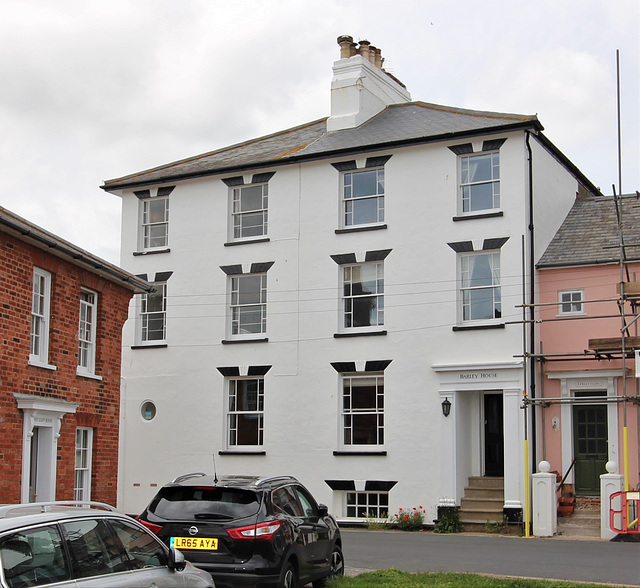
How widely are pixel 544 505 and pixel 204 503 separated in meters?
11.8

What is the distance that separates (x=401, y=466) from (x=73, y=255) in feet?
34.2

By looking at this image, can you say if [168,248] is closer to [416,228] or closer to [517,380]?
[416,228]

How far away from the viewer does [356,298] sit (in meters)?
25.0

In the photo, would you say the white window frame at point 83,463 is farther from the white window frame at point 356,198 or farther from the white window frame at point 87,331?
the white window frame at point 356,198

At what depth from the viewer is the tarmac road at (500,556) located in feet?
47.5

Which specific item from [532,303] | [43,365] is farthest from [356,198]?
[43,365]

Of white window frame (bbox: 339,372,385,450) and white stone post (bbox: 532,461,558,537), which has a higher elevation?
white window frame (bbox: 339,372,385,450)

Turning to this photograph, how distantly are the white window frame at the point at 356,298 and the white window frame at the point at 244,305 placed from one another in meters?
2.38

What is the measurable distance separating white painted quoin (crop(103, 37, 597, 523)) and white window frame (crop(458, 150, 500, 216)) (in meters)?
0.11

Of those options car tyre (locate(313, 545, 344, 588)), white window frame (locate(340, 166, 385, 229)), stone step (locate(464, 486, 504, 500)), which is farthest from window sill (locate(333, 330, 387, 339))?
car tyre (locate(313, 545, 344, 588))

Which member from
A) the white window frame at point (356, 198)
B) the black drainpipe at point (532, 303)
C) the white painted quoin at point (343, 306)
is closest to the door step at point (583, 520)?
the white painted quoin at point (343, 306)

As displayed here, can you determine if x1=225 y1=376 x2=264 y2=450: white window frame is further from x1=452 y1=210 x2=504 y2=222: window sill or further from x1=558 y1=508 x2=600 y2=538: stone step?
x1=558 y1=508 x2=600 y2=538: stone step

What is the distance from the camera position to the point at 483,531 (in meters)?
22.0

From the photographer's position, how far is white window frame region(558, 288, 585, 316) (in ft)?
76.5
